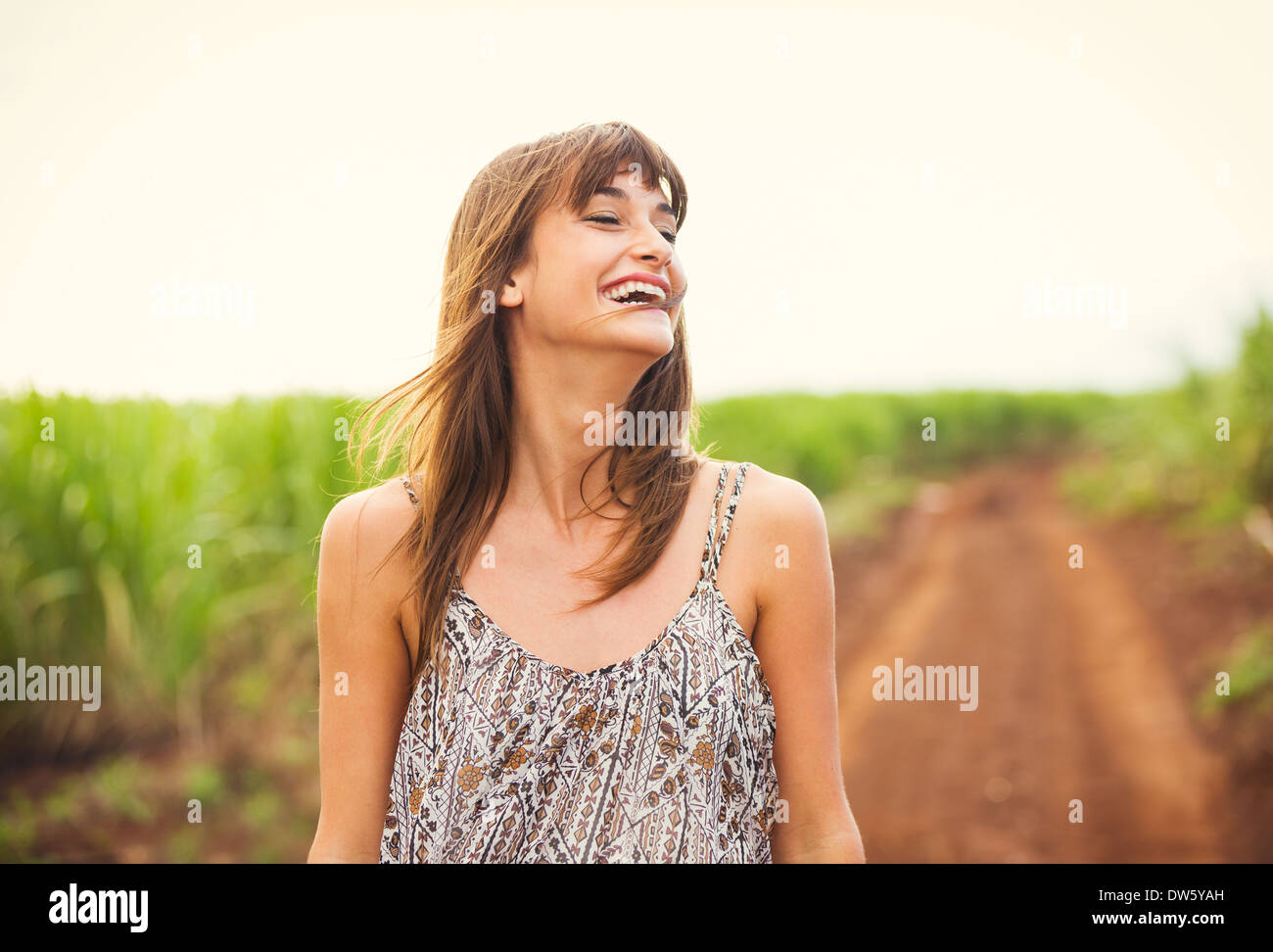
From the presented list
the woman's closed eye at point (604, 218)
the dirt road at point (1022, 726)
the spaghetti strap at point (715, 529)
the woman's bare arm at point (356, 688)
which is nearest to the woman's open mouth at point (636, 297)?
the woman's closed eye at point (604, 218)

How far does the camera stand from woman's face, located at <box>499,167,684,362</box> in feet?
4.95

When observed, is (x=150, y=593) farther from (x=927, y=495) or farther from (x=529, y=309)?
(x=927, y=495)

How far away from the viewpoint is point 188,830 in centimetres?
382

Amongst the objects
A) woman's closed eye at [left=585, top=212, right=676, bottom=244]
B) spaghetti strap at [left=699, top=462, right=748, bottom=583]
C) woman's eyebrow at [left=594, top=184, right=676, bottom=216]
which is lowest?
spaghetti strap at [left=699, top=462, right=748, bottom=583]

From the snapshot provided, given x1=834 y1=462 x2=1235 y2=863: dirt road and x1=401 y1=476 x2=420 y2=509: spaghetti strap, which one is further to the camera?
x1=834 y1=462 x2=1235 y2=863: dirt road

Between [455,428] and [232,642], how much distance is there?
148 inches

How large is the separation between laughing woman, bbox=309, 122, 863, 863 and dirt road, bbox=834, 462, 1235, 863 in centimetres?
311

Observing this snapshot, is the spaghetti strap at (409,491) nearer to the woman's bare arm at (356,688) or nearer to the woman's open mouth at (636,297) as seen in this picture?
the woman's bare arm at (356,688)

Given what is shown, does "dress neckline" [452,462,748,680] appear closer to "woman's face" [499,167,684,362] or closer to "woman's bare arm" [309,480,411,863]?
"woman's bare arm" [309,480,411,863]

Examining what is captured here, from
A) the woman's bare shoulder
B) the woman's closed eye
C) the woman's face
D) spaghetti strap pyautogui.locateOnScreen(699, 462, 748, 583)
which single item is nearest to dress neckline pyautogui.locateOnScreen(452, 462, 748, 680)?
spaghetti strap pyautogui.locateOnScreen(699, 462, 748, 583)

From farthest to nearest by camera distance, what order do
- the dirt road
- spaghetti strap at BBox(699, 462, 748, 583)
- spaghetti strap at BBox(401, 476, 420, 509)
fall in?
the dirt road
spaghetti strap at BBox(401, 476, 420, 509)
spaghetti strap at BBox(699, 462, 748, 583)

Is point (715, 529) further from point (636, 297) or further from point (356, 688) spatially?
point (356, 688)

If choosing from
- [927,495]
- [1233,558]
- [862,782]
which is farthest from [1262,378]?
[927,495]

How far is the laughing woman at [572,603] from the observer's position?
1.44 metres
